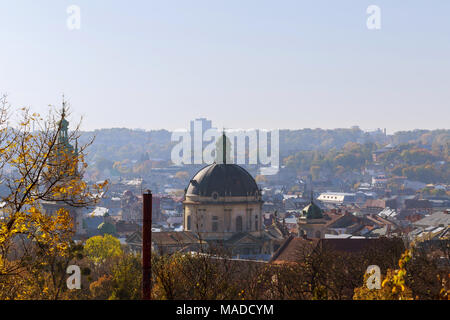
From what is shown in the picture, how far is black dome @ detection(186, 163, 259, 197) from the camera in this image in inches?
3386

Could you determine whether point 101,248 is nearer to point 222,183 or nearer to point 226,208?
point 226,208

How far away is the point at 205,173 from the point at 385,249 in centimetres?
3227

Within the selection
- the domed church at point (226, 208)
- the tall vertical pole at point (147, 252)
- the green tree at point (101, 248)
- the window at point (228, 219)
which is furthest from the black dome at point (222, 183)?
the tall vertical pole at point (147, 252)

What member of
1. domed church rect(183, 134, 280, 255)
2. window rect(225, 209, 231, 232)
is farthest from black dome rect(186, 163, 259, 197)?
window rect(225, 209, 231, 232)

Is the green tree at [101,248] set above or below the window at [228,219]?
below

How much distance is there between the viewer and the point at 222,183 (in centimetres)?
8625

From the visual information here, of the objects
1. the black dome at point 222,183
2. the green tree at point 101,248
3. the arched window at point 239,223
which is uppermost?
the black dome at point 222,183

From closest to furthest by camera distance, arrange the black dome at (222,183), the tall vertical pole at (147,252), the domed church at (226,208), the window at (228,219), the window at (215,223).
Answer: the tall vertical pole at (147,252) → the domed church at (226,208) → the window at (215,223) → the window at (228,219) → the black dome at (222,183)

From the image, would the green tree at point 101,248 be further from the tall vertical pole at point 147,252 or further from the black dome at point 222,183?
the tall vertical pole at point 147,252

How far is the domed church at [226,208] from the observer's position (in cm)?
8475

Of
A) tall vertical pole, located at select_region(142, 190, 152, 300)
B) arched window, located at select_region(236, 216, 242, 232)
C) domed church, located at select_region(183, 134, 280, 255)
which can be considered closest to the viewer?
tall vertical pole, located at select_region(142, 190, 152, 300)

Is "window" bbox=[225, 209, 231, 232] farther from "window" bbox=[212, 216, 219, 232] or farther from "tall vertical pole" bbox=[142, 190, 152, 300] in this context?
"tall vertical pole" bbox=[142, 190, 152, 300]
